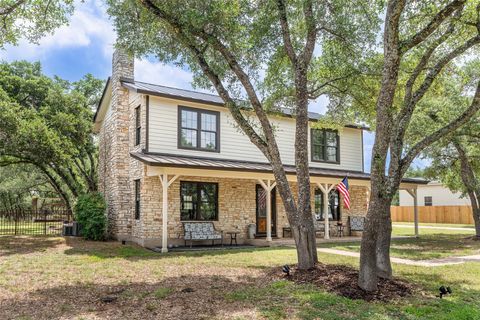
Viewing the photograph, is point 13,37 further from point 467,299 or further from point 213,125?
point 467,299

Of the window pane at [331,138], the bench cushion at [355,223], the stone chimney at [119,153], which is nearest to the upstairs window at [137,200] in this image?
the stone chimney at [119,153]

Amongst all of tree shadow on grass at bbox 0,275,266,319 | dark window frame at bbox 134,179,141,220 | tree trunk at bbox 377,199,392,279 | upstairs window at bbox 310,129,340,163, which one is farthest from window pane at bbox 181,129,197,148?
tree trunk at bbox 377,199,392,279

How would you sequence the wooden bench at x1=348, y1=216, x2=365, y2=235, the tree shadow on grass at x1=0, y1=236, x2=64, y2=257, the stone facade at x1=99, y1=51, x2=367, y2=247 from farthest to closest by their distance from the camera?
the wooden bench at x1=348, y1=216, x2=365, y2=235
the stone facade at x1=99, y1=51, x2=367, y2=247
the tree shadow on grass at x1=0, y1=236, x2=64, y2=257

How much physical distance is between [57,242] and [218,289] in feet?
31.9

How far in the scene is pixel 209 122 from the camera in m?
15.1

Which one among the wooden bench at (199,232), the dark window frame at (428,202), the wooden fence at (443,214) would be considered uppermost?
the dark window frame at (428,202)

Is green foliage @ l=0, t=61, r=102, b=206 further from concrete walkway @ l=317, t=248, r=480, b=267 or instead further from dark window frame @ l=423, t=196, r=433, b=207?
dark window frame @ l=423, t=196, r=433, b=207

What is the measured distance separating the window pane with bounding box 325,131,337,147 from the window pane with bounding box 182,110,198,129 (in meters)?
6.76

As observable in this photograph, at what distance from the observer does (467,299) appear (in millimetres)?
6336

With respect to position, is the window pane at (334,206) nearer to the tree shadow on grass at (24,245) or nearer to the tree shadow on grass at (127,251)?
the tree shadow on grass at (127,251)

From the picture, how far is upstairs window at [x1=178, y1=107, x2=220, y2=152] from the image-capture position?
14.6 m

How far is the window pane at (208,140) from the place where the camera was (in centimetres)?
1496

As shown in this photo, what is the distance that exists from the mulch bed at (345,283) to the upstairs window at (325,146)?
1015 cm

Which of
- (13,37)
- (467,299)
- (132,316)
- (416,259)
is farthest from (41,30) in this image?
(416,259)
